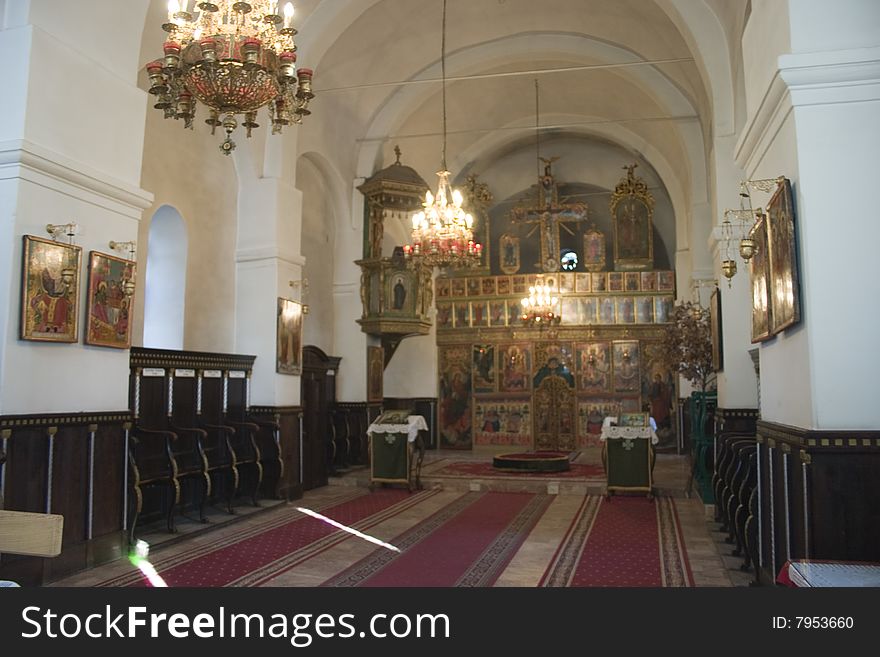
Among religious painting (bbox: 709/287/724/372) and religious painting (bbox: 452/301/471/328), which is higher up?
religious painting (bbox: 452/301/471/328)

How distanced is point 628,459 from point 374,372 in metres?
5.66

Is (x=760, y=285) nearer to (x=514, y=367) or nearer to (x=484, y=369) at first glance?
(x=514, y=367)

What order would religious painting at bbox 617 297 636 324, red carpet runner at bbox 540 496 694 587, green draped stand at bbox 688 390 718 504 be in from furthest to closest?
religious painting at bbox 617 297 636 324 → green draped stand at bbox 688 390 718 504 → red carpet runner at bbox 540 496 694 587

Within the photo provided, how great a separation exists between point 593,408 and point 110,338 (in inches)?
466

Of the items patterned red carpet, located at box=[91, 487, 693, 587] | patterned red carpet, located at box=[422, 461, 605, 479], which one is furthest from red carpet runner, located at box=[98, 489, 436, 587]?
patterned red carpet, located at box=[422, 461, 605, 479]

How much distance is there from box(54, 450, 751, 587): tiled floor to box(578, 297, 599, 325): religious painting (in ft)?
15.2

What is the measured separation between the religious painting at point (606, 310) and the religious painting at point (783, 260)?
1170 cm

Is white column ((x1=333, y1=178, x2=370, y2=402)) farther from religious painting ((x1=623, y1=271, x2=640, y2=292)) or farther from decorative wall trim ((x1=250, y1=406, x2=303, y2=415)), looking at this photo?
religious painting ((x1=623, y1=271, x2=640, y2=292))

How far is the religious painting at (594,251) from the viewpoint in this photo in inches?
644

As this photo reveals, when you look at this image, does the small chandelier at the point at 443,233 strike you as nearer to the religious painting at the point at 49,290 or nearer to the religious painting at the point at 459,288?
the religious painting at the point at 49,290

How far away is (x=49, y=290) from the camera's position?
5641 millimetres

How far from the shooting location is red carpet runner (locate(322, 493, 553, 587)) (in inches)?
223

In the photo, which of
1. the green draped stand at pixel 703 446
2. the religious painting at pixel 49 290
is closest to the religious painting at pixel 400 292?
the green draped stand at pixel 703 446

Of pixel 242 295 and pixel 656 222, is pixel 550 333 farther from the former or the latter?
pixel 242 295
